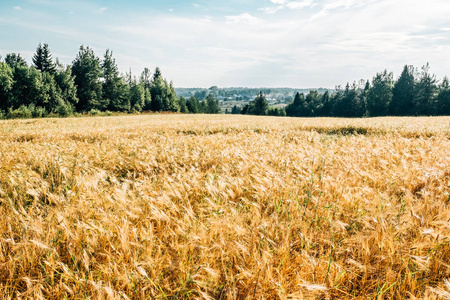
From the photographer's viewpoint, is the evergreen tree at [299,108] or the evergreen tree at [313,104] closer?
the evergreen tree at [313,104]

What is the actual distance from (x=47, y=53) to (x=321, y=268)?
2871 inches

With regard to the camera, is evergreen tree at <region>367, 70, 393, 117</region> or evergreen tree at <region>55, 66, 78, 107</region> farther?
evergreen tree at <region>367, 70, 393, 117</region>

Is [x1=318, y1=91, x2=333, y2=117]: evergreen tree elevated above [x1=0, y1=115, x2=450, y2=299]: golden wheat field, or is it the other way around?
[x1=318, y1=91, x2=333, y2=117]: evergreen tree

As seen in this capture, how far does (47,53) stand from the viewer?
57.2m

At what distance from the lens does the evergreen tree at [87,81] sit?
60219 millimetres

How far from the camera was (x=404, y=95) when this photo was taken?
75.7 meters

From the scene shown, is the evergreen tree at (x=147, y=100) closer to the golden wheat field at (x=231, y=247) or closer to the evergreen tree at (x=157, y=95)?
the evergreen tree at (x=157, y=95)

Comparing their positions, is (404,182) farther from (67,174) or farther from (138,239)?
(67,174)

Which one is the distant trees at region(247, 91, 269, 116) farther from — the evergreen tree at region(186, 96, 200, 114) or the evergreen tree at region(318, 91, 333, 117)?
the evergreen tree at region(186, 96, 200, 114)

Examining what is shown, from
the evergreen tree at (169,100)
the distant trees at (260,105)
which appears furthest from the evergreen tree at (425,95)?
the evergreen tree at (169,100)

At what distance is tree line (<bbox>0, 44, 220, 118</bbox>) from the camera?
1864 inches

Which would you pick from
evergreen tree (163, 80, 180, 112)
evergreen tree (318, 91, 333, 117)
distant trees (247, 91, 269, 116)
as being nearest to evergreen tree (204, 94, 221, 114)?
distant trees (247, 91, 269, 116)

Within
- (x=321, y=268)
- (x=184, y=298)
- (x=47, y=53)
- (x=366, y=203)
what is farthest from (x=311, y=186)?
(x=47, y=53)

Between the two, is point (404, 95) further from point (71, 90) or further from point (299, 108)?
point (71, 90)
